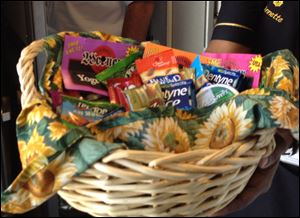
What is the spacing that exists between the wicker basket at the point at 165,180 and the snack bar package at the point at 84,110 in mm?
92

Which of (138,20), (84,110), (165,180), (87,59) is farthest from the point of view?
(138,20)

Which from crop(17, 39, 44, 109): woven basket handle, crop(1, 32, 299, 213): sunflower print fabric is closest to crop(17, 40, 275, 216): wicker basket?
crop(1, 32, 299, 213): sunflower print fabric

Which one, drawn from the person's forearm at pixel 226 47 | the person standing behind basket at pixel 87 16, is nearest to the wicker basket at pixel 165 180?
the person's forearm at pixel 226 47

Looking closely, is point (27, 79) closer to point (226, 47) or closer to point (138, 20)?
point (226, 47)

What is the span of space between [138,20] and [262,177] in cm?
90

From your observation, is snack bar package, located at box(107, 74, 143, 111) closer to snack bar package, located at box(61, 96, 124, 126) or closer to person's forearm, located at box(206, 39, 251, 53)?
snack bar package, located at box(61, 96, 124, 126)

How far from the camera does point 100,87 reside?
2.02 ft

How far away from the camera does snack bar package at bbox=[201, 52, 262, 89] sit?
2.04 feet

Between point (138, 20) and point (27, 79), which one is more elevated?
point (27, 79)

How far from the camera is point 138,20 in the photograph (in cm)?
135

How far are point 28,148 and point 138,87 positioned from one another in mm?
188

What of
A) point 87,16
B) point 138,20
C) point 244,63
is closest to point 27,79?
point 244,63

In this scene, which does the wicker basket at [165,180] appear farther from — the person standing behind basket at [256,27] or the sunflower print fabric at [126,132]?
the person standing behind basket at [256,27]

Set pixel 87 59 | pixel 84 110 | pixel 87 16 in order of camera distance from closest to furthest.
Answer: pixel 84 110, pixel 87 59, pixel 87 16
